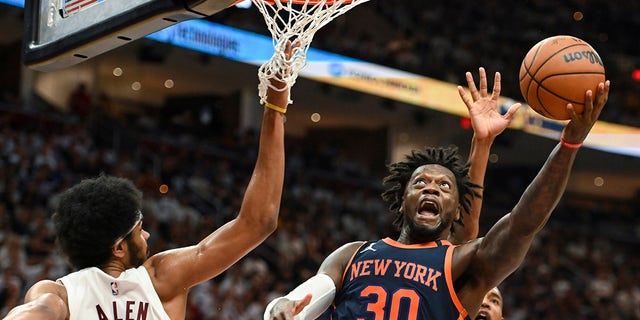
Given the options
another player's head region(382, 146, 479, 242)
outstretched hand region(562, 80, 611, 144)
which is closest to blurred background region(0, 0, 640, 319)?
another player's head region(382, 146, 479, 242)

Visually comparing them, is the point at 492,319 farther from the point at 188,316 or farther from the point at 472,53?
the point at 472,53

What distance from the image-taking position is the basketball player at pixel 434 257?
128 inches

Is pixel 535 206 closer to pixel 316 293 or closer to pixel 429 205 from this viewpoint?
pixel 429 205

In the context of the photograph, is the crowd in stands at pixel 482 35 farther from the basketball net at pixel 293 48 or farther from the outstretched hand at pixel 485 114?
the basketball net at pixel 293 48

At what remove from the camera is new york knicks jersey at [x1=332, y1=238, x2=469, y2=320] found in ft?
11.3

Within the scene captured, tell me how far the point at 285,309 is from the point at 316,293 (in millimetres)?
320

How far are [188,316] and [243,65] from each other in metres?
7.00

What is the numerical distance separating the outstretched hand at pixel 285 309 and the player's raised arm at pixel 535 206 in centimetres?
70

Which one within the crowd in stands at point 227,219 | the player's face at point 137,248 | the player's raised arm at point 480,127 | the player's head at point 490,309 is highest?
the player's raised arm at point 480,127

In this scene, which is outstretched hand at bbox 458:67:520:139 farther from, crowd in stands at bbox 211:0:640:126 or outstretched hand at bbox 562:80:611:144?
crowd in stands at bbox 211:0:640:126

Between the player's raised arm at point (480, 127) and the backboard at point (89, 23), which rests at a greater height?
the backboard at point (89, 23)

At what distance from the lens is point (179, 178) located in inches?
496

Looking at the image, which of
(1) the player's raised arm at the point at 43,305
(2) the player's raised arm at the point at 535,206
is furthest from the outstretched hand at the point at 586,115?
(1) the player's raised arm at the point at 43,305

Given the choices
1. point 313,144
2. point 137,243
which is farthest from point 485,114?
point 313,144
